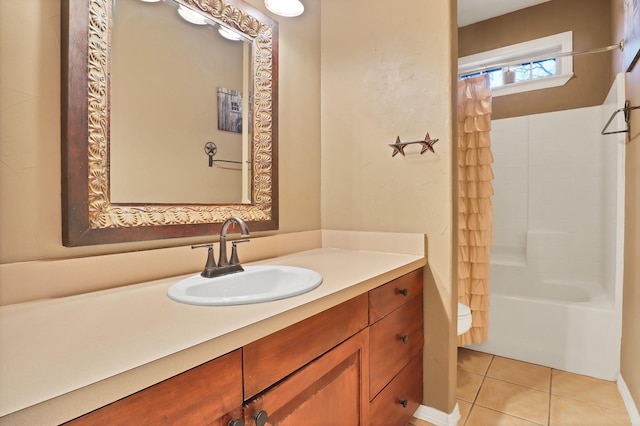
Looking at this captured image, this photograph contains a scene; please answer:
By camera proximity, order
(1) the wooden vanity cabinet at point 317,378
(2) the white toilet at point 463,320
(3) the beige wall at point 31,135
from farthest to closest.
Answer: (2) the white toilet at point 463,320
(3) the beige wall at point 31,135
(1) the wooden vanity cabinet at point 317,378

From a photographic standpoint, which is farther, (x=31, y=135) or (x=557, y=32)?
(x=557, y=32)

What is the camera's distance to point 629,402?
1662mm

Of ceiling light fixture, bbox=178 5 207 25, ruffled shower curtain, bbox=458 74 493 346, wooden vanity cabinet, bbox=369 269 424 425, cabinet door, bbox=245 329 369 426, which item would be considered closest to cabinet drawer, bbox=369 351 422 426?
wooden vanity cabinet, bbox=369 269 424 425

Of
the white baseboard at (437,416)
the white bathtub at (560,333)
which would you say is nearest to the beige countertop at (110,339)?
the white baseboard at (437,416)

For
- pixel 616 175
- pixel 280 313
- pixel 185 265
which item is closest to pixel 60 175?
pixel 185 265

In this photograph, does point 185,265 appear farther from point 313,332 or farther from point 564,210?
point 564,210

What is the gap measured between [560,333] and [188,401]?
2.33 metres

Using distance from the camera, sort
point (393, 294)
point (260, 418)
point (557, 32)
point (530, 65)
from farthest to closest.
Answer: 1. point (530, 65)
2. point (557, 32)
3. point (393, 294)
4. point (260, 418)

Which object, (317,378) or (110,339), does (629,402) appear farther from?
(110,339)

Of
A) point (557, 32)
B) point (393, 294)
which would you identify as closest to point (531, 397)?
point (393, 294)

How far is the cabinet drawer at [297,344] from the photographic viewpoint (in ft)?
2.37

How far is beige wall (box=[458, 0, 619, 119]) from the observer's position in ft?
8.28

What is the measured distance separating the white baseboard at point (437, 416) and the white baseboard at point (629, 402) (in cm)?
81

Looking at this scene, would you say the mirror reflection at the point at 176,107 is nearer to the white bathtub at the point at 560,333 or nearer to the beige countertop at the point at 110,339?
the beige countertop at the point at 110,339
